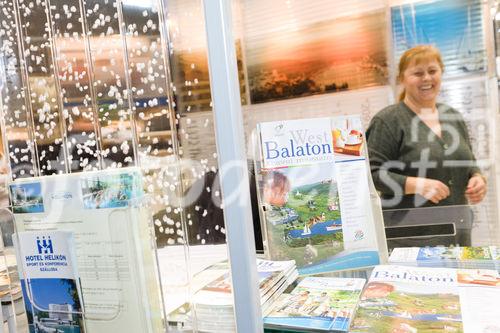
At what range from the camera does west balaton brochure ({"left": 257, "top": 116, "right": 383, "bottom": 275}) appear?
0.92 m

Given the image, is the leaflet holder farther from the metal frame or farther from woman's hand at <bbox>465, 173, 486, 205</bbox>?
the metal frame

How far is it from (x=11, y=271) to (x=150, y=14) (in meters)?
0.53

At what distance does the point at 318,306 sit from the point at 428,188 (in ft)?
6.44

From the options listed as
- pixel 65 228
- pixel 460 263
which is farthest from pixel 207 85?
pixel 460 263

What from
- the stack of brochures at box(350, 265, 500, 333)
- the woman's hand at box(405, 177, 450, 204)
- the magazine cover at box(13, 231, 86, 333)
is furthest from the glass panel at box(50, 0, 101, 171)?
the woman's hand at box(405, 177, 450, 204)

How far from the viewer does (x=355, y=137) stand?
3.16 ft

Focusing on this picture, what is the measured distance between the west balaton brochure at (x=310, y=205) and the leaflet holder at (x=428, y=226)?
25 cm

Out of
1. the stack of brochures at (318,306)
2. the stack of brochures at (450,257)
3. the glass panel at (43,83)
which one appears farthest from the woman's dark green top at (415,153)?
the glass panel at (43,83)

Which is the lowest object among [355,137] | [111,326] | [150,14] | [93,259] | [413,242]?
[413,242]

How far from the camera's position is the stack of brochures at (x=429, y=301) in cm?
62

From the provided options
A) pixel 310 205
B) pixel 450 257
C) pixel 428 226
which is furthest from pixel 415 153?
pixel 310 205

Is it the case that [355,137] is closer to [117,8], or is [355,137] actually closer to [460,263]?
[460,263]

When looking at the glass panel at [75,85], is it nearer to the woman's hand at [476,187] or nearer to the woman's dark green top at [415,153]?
the woman's dark green top at [415,153]

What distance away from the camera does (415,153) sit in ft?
7.50
